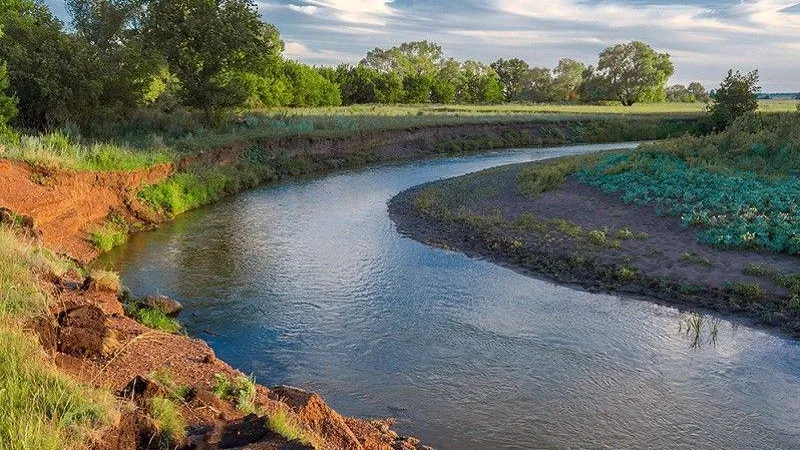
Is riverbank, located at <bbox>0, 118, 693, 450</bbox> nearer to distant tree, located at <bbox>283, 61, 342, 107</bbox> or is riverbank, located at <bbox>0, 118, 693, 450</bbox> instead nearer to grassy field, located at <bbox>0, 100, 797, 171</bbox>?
grassy field, located at <bbox>0, 100, 797, 171</bbox>

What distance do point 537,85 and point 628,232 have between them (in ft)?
321

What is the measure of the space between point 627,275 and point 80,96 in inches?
869

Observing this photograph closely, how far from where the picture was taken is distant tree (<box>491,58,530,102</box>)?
370 feet

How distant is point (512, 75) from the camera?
114 m

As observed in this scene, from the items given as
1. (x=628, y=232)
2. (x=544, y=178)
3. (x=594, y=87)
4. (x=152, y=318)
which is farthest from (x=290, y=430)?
(x=594, y=87)

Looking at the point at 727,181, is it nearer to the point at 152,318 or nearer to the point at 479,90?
the point at 152,318

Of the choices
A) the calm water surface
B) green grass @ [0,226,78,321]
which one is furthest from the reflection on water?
green grass @ [0,226,78,321]

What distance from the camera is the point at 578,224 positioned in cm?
1734

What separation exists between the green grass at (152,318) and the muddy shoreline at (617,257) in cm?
746

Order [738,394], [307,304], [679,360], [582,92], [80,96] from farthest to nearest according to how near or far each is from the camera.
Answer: [582,92] → [80,96] → [307,304] → [679,360] → [738,394]

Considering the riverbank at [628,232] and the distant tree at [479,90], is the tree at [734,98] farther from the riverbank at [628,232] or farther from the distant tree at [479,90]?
the distant tree at [479,90]

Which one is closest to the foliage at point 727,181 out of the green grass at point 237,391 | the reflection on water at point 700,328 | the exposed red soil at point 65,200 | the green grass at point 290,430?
the reflection on water at point 700,328

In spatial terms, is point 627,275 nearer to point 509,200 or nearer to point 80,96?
point 509,200

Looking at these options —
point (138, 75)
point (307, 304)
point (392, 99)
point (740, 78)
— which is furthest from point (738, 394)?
point (392, 99)
